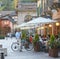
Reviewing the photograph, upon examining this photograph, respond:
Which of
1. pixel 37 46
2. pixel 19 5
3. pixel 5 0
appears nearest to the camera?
pixel 37 46

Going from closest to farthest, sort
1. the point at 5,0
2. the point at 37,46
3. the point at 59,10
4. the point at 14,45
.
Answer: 1. the point at 37,46
2. the point at 14,45
3. the point at 59,10
4. the point at 5,0

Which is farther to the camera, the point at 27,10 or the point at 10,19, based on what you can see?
the point at 10,19

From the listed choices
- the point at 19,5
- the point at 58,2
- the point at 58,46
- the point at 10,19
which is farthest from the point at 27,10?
the point at 58,46

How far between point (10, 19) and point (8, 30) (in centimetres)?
432

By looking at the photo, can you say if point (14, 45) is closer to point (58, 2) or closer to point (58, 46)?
point (58, 2)

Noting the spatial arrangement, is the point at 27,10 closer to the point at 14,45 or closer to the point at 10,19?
the point at 10,19

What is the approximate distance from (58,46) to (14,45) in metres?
7.09

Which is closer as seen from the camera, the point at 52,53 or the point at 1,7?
the point at 52,53

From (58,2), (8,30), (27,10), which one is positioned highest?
(58,2)

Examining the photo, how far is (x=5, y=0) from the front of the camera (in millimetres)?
104500

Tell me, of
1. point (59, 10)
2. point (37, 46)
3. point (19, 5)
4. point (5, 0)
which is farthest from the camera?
point (5, 0)

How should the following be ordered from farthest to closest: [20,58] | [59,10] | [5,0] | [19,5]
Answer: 1. [5,0]
2. [19,5]
3. [59,10]
4. [20,58]

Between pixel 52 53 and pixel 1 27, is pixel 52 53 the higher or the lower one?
the higher one

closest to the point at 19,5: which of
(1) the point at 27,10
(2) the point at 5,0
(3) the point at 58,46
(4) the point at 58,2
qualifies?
(1) the point at 27,10
